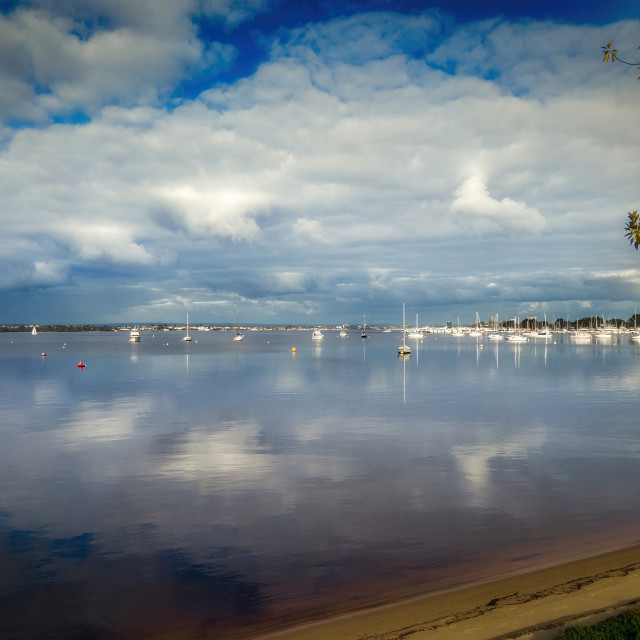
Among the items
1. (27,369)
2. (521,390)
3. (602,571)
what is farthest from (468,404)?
(27,369)

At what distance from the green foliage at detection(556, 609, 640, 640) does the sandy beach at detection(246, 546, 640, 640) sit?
0.90 ft

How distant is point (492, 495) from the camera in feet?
71.6

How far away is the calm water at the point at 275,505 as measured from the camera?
13.6 m

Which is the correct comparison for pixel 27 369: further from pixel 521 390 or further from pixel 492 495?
pixel 492 495

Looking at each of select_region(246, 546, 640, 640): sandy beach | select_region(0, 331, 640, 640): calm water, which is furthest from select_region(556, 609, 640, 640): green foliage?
select_region(0, 331, 640, 640): calm water

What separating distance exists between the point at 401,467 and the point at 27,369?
88230mm

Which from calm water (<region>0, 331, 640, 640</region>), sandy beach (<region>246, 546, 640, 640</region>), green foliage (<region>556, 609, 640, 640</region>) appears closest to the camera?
green foliage (<region>556, 609, 640, 640</region>)

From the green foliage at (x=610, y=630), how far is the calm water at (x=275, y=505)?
4786mm

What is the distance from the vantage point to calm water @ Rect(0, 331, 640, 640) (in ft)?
44.6

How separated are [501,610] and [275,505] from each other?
11166mm

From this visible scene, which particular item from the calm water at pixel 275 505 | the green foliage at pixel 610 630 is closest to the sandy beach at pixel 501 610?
the green foliage at pixel 610 630

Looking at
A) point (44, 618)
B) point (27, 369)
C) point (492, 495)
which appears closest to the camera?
point (44, 618)

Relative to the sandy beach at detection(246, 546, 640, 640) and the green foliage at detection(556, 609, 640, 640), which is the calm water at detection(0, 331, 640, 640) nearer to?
the sandy beach at detection(246, 546, 640, 640)

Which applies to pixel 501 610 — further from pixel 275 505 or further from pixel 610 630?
pixel 275 505
